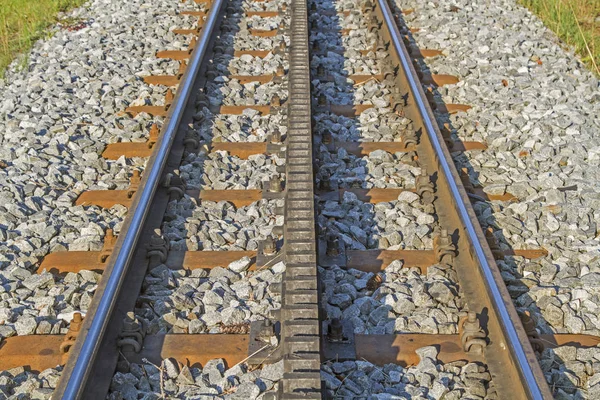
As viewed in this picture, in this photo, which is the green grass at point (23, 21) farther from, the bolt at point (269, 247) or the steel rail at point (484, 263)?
the bolt at point (269, 247)

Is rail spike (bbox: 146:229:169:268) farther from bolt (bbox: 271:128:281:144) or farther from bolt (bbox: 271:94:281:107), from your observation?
bolt (bbox: 271:94:281:107)

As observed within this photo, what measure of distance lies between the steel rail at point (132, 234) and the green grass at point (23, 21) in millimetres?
2155

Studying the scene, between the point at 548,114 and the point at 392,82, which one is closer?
the point at 548,114

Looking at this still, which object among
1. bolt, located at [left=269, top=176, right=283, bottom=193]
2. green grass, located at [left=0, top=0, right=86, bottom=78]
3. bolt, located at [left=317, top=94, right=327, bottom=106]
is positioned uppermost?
bolt, located at [left=269, top=176, right=283, bottom=193]

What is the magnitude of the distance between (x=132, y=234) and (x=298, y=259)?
96 cm

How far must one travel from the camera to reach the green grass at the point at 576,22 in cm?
717

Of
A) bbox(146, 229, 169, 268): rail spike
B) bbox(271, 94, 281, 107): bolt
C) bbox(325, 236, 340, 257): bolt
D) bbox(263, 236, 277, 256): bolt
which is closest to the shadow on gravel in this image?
bbox(325, 236, 340, 257): bolt

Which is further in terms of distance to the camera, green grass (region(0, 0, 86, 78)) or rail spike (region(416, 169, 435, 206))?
green grass (region(0, 0, 86, 78))

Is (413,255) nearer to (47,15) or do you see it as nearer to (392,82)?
(392,82)

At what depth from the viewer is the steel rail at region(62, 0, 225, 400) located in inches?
121

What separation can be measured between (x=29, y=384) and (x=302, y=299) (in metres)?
1.25

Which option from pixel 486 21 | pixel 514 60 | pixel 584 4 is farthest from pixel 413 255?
pixel 584 4

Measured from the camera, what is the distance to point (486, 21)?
26.5ft

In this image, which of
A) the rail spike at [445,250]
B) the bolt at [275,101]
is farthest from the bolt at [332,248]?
the bolt at [275,101]
